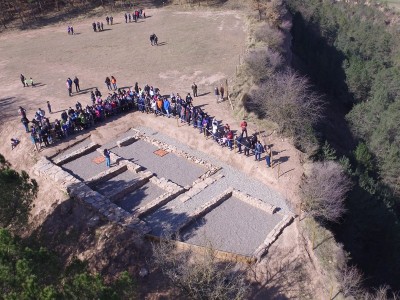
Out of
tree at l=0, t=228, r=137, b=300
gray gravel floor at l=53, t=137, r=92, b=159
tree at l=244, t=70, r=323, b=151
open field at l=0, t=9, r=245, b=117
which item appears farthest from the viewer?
open field at l=0, t=9, r=245, b=117

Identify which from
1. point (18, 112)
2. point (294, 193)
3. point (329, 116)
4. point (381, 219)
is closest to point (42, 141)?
point (18, 112)

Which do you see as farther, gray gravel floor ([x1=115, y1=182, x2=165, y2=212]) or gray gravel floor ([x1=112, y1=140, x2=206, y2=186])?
gray gravel floor ([x1=112, y1=140, x2=206, y2=186])

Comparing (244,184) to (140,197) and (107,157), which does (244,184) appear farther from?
(107,157)

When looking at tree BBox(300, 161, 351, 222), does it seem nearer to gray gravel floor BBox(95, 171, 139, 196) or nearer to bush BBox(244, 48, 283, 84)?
gray gravel floor BBox(95, 171, 139, 196)

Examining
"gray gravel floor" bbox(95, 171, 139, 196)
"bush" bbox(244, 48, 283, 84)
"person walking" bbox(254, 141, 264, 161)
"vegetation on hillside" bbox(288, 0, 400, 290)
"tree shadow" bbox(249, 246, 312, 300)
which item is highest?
"bush" bbox(244, 48, 283, 84)

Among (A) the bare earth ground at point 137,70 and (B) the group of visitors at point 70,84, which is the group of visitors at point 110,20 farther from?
(B) the group of visitors at point 70,84

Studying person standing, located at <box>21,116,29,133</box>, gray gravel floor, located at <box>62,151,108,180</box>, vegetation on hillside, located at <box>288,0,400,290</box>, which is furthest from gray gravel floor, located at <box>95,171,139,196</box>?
vegetation on hillside, located at <box>288,0,400,290</box>

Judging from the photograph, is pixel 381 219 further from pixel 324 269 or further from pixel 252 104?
pixel 252 104
